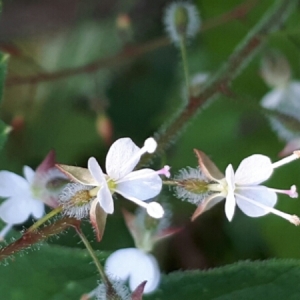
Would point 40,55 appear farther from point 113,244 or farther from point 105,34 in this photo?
point 113,244

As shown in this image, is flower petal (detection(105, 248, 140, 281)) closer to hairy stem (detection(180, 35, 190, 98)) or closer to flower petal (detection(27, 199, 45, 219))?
flower petal (detection(27, 199, 45, 219))

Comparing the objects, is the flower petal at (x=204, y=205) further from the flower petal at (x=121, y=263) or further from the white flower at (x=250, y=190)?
the flower petal at (x=121, y=263)

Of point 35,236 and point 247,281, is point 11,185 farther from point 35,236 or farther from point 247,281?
point 247,281

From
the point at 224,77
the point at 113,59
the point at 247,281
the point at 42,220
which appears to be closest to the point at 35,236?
the point at 42,220

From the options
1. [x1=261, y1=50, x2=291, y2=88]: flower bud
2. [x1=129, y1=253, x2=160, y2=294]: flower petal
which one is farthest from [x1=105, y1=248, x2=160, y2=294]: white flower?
[x1=261, y1=50, x2=291, y2=88]: flower bud

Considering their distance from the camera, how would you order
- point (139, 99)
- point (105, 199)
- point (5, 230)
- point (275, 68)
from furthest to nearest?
point (139, 99) < point (275, 68) < point (5, 230) < point (105, 199)

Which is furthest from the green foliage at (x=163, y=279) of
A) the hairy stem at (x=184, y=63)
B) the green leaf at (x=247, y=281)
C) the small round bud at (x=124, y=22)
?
the small round bud at (x=124, y=22)
